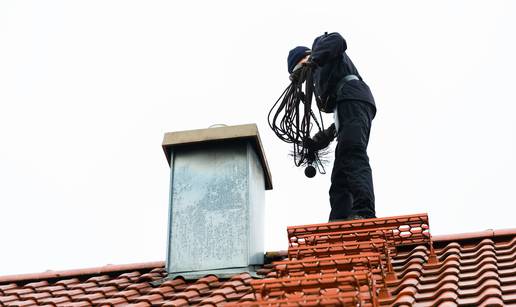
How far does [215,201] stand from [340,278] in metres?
2.39

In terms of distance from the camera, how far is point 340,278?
4328mm

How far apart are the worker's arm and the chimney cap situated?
843 millimetres

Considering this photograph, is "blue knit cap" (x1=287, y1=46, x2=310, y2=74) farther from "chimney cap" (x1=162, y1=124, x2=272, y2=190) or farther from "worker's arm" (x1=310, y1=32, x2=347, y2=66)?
"chimney cap" (x1=162, y1=124, x2=272, y2=190)

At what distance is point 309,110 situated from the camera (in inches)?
281

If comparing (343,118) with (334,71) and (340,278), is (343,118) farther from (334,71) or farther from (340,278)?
(340,278)

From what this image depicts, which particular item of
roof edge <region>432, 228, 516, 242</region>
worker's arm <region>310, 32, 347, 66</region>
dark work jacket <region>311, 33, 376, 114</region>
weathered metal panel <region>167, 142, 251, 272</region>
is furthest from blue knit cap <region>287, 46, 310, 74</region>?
roof edge <region>432, 228, 516, 242</region>

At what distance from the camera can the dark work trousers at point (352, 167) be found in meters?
6.56

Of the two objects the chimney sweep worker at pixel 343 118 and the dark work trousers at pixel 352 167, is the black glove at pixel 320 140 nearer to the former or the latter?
the chimney sweep worker at pixel 343 118

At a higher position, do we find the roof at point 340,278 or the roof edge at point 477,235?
the roof edge at point 477,235

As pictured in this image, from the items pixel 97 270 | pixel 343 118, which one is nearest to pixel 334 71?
pixel 343 118

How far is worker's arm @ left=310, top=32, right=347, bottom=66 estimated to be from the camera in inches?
276

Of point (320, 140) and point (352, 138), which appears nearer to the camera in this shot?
point (352, 138)

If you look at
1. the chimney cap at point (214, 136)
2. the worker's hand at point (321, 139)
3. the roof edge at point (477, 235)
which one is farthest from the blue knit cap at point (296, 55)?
the roof edge at point (477, 235)

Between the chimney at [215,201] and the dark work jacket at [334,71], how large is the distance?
2.82 ft
